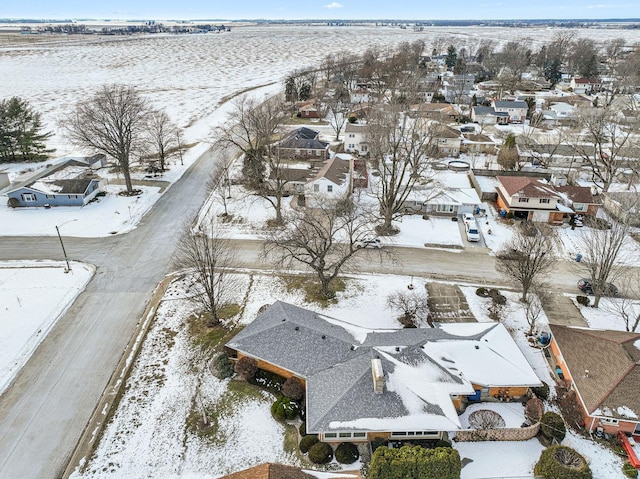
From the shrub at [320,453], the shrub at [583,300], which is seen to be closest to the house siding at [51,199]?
the shrub at [320,453]

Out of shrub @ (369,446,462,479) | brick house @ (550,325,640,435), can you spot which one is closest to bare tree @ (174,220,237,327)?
shrub @ (369,446,462,479)

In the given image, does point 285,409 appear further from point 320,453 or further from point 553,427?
point 553,427

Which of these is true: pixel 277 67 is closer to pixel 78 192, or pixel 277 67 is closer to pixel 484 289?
pixel 78 192

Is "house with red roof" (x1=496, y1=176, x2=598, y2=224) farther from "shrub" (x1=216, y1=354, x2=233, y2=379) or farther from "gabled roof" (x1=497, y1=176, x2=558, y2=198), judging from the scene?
"shrub" (x1=216, y1=354, x2=233, y2=379)

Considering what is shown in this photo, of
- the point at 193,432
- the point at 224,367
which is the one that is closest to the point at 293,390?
the point at 224,367

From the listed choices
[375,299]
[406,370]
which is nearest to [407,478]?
[406,370]

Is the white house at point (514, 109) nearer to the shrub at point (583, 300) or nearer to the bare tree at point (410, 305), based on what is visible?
the shrub at point (583, 300)

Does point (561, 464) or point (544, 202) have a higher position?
point (544, 202)
